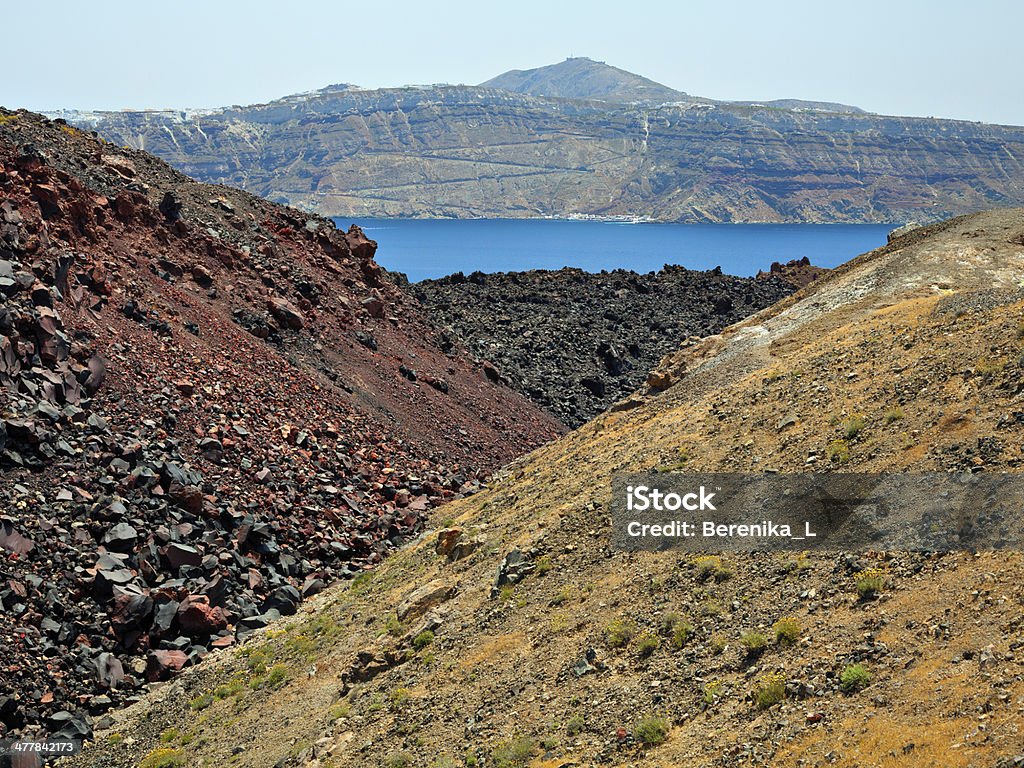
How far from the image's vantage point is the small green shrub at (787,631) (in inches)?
482

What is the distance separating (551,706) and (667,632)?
76.6 inches

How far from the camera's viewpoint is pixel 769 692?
11.3 meters

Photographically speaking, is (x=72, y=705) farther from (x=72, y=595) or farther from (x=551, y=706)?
(x=551, y=706)

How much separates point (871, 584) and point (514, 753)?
5111 millimetres

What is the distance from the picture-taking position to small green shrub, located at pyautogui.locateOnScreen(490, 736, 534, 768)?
1234 centimetres

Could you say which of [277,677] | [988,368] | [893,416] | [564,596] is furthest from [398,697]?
[988,368]

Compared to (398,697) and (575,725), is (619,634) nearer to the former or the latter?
(575,725)

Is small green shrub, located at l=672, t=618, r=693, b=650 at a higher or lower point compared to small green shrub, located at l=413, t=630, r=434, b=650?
higher

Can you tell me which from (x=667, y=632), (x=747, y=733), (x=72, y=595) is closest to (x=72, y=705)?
(x=72, y=595)

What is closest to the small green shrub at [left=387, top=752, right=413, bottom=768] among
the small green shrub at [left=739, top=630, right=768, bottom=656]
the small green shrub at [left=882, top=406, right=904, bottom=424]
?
the small green shrub at [left=739, top=630, right=768, bottom=656]

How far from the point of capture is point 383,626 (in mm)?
18844

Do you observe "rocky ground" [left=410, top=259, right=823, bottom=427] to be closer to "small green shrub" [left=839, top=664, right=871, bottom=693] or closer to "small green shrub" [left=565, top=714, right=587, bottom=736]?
"small green shrub" [left=565, top=714, right=587, bottom=736]

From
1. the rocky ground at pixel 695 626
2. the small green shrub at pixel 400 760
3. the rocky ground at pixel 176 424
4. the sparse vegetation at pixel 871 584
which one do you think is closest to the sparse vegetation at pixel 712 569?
the rocky ground at pixel 695 626

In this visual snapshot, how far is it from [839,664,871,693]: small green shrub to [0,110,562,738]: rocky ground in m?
14.7
